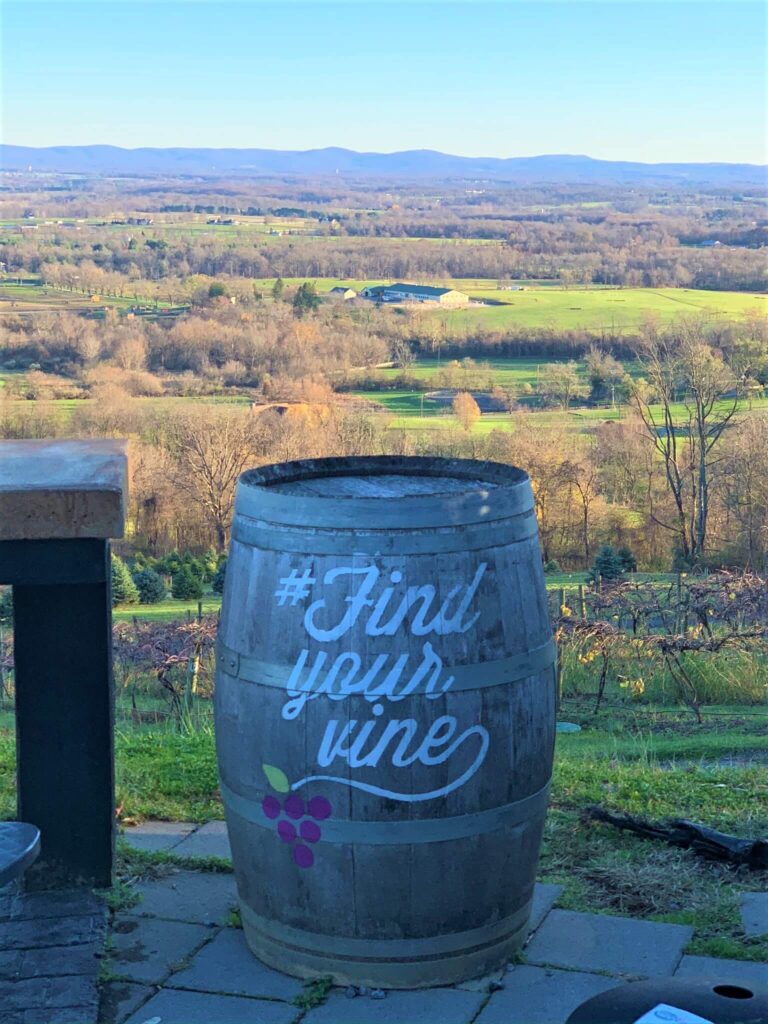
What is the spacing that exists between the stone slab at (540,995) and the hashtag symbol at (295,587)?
1.24m

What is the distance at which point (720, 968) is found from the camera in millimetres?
3371

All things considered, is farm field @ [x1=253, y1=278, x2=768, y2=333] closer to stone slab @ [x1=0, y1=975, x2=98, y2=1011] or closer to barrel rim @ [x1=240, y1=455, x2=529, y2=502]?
barrel rim @ [x1=240, y1=455, x2=529, y2=502]

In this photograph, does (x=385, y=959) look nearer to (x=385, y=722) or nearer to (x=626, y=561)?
(x=385, y=722)

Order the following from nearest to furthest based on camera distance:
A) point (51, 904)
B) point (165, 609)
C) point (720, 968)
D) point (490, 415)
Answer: point (720, 968) → point (51, 904) → point (165, 609) → point (490, 415)

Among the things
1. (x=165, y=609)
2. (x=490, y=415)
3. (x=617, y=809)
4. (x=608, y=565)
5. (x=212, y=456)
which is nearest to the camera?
(x=617, y=809)

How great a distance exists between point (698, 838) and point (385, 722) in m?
1.67

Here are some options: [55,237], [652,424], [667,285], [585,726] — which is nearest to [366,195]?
[55,237]

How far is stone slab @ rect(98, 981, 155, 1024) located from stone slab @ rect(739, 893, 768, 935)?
182 cm

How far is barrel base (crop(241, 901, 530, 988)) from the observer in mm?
3293

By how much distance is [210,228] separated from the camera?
122688 mm

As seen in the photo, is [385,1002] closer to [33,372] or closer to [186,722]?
[186,722]

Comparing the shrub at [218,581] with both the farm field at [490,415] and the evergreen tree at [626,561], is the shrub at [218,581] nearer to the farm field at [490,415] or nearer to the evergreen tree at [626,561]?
the evergreen tree at [626,561]

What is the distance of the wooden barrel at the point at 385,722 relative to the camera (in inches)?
123

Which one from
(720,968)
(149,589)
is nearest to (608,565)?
(149,589)
